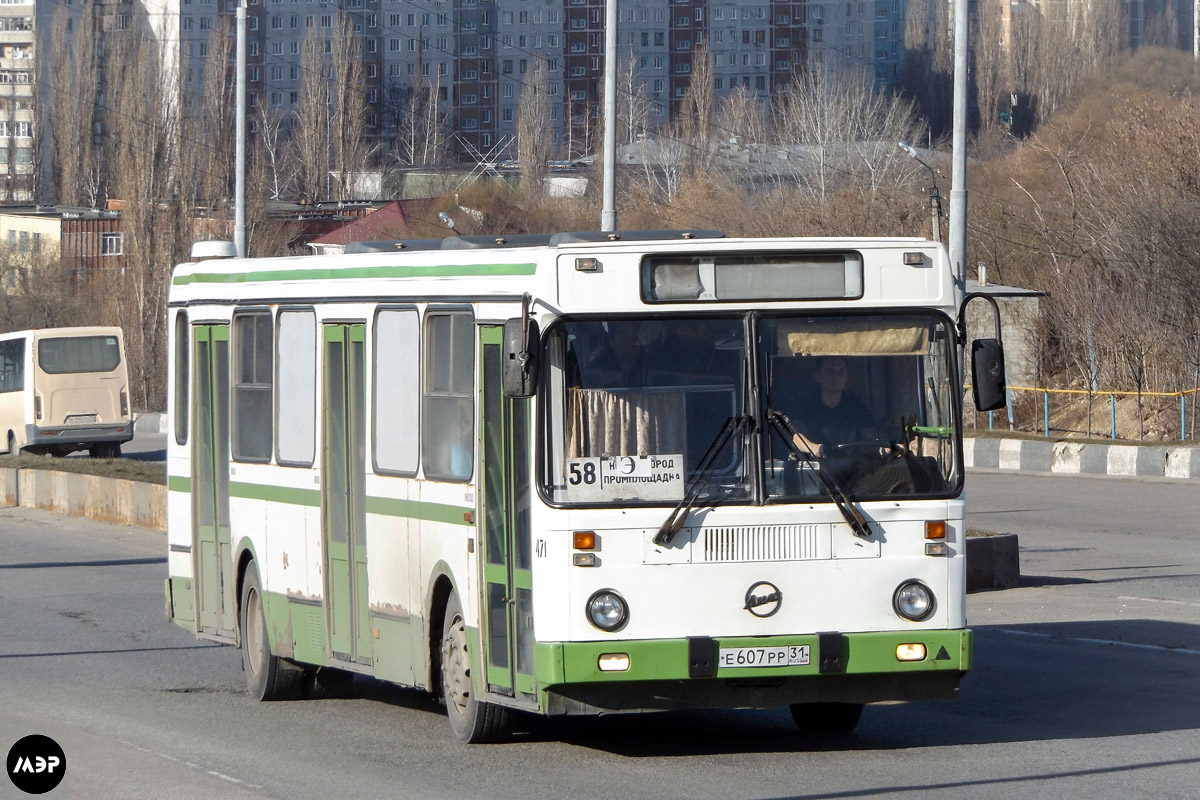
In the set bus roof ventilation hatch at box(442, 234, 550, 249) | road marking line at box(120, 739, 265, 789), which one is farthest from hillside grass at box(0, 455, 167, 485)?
road marking line at box(120, 739, 265, 789)

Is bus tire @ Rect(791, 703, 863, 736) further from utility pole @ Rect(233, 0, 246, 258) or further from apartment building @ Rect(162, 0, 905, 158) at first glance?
apartment building @ Rect(162, 0, 905, 158)

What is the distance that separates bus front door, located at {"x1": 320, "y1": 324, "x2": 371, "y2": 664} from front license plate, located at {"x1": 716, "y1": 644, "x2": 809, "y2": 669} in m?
2.31

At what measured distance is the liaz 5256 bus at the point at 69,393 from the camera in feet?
122

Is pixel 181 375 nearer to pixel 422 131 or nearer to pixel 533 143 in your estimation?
pixel 533 143

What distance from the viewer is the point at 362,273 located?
9.13 m

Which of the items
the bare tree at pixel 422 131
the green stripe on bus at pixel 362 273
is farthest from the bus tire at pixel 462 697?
the bare tree at pixel 422 131

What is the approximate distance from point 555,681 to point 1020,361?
31755mm

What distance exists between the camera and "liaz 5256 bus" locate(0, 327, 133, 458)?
3725 cm

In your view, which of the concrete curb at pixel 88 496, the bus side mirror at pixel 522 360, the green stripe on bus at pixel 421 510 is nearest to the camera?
the bus side mirror at pixel 522 360

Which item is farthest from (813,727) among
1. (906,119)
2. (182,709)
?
(906,119)

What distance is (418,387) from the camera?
8.65 meters

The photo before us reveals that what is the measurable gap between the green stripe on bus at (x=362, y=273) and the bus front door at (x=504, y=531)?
274 mm

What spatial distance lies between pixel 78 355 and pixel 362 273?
30.1 meters

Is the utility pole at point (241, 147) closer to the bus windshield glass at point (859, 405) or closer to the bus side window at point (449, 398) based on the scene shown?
the bus side window at point (449, 398)
